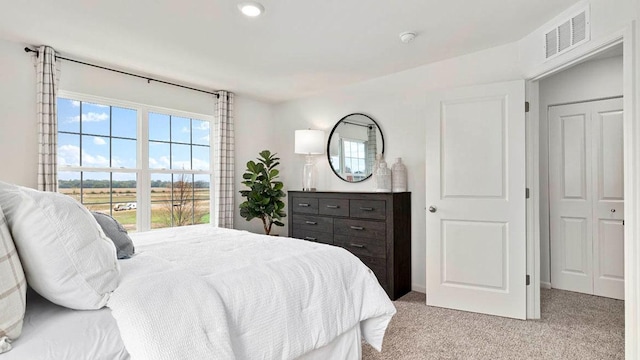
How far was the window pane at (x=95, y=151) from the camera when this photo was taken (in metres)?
3.34

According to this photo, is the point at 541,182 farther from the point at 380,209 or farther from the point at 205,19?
the point at 205,19

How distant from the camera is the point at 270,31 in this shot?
2.67 meters

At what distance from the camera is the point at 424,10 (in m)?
2.36

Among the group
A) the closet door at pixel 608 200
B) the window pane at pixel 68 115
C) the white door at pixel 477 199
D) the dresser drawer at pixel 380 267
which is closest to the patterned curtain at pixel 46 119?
the window pane at pixel 68 115

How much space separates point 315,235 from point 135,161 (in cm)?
213

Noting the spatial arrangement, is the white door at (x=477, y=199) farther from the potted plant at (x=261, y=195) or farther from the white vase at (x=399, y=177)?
the potted plant at (x=261, y=195)

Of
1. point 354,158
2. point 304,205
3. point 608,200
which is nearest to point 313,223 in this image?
point 304,205

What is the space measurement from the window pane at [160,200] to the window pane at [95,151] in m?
0.51

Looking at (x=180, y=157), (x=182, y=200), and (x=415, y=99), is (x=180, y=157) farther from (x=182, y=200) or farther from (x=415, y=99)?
(x=415, y=99)

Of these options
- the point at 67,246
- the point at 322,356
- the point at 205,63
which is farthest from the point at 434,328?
the point at 205,63

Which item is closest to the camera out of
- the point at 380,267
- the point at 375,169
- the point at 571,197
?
the point at 380,267

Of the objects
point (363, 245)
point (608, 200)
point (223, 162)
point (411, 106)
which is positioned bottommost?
point (363, 245)

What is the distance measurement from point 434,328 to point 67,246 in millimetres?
2476

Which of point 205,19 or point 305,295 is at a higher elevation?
point 205,19
